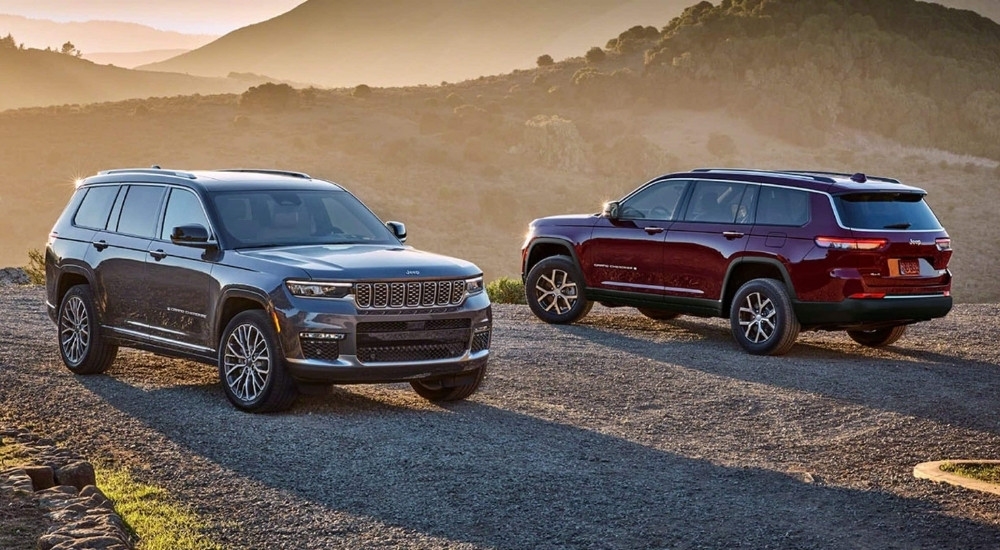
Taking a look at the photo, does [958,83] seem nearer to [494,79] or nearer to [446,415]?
[494,79]

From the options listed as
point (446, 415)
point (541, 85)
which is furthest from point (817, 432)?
point (541, 85)

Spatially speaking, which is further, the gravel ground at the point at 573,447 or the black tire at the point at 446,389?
the black tire at the point at 446,389

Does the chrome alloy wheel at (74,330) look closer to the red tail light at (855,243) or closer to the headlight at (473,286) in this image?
the headlight at (473,286)

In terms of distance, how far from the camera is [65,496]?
22.9 ft

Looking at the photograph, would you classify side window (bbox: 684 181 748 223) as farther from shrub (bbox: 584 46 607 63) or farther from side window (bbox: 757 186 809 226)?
shrub (bbox: 584 46 607 63)

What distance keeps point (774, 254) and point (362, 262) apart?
539cm

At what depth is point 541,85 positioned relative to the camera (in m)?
84.5

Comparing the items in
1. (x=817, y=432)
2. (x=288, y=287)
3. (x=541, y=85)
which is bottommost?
(x=817, y=432)

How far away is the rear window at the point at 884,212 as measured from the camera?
13.0 meters

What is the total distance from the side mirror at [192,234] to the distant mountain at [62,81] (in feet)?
384

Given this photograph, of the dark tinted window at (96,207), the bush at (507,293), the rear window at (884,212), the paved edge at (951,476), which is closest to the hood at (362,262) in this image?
the dark tinted window at (96,207)

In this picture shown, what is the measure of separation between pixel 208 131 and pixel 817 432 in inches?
2539

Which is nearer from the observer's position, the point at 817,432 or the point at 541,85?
the point at 817,432

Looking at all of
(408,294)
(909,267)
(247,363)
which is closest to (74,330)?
(247,363)
